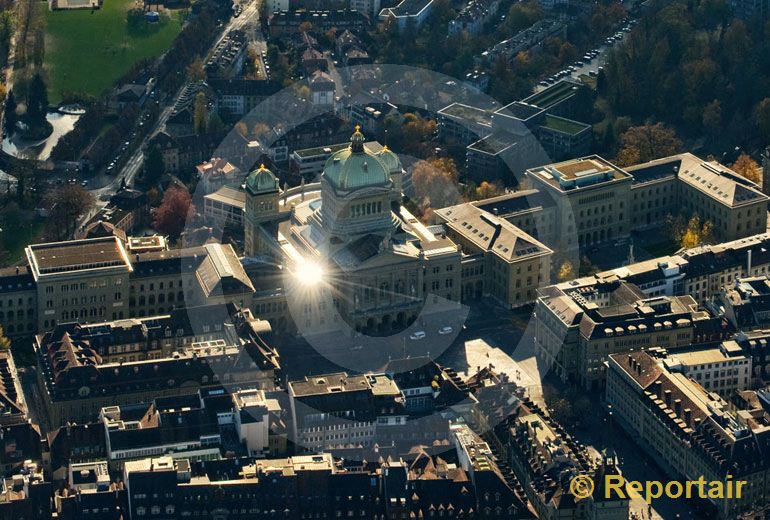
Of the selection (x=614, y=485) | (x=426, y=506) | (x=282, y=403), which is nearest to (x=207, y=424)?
(x=282, y=403)

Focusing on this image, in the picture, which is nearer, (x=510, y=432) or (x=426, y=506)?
(x=426, y=506)

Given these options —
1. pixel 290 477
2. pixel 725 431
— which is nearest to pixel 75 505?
pixel 290 477

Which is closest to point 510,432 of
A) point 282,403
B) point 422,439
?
point 422,439

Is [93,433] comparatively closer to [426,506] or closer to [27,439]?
[27,439]

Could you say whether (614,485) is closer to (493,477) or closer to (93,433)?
(493,477)

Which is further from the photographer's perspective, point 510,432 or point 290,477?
point 510,432

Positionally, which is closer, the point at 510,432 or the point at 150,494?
the point at 150,494

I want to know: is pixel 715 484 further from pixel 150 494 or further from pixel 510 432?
pixel 150 494
